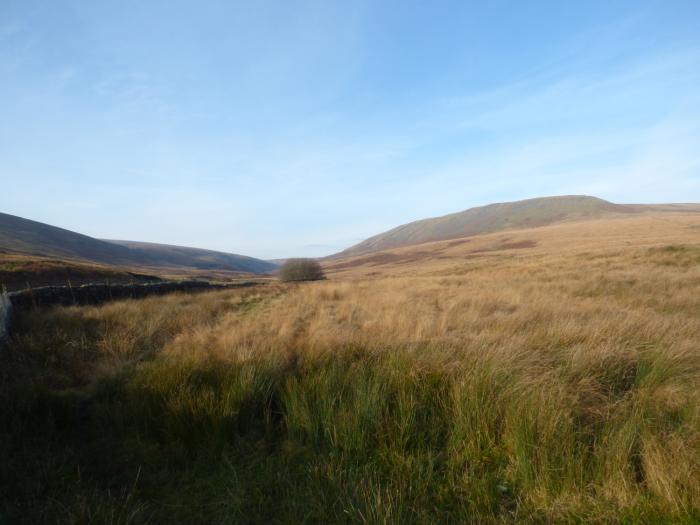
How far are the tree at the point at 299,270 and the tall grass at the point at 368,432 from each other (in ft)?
148

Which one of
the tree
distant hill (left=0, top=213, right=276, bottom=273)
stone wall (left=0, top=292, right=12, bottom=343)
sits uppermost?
distant hill (left=0, top=213, right=276, bottom=273)

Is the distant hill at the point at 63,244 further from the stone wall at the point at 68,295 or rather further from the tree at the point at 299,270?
the stone wall at the point at 68,295

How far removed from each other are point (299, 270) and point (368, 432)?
4770cm

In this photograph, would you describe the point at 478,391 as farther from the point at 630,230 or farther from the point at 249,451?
the point at 630,230

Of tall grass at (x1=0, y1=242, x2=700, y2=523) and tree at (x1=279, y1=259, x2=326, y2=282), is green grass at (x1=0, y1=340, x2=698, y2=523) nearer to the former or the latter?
tall grass at (x1=0, y1=242, x2=700, y2=523)

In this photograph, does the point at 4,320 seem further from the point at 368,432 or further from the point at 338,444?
the point at 368,432

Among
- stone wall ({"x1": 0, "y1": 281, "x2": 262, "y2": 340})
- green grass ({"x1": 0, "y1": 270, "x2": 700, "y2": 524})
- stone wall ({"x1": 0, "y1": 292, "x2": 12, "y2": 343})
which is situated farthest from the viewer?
stone wall ({"x1": 0, "y1": 281, "x2": 262, "y2": 340})

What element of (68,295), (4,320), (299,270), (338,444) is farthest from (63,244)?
(338,444)

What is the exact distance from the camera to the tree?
49531mm

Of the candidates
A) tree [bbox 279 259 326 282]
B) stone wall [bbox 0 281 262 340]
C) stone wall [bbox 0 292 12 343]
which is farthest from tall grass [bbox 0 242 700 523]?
tree [bbox 279 259 326 282]

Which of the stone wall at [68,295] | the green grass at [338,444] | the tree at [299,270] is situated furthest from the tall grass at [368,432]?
the tree at [299,270]

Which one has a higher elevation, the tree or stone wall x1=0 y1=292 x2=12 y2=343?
stone wall x1=0 y1=292 x2=12 y2=343

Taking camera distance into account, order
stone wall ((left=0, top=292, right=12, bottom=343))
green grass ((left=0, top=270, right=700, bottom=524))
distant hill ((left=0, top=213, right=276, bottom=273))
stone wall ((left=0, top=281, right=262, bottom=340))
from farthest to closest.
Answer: distant hill ((left=0, top=213, right=276, bottom=273)) → stone wall ((left=0, top=281, right=262, bottom=340)) → stone wall ((left=0, top=292, right=12, bottom=343)) → green grass ((left=0, top=270, right=700, bottom=524))

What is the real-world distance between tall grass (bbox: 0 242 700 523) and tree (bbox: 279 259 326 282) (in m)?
45.0
